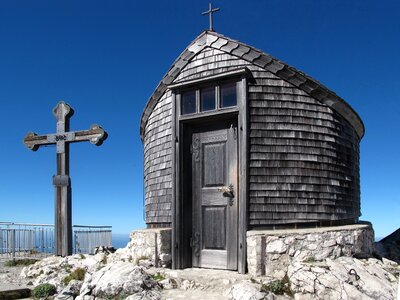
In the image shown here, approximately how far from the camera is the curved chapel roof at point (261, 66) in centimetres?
768

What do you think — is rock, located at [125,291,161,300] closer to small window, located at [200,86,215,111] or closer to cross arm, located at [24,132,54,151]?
small window, located at [200,86,215,111]

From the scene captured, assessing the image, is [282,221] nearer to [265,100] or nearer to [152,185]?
[265,100]

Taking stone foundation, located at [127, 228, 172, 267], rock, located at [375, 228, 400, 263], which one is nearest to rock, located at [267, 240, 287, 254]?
stone foundation, located at [127, 228, 172, 267]

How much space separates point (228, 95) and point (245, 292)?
11.6 feet

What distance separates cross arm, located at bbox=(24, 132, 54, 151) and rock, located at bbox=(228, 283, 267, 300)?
7212 mm

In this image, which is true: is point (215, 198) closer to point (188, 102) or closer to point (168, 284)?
point (168, 284)

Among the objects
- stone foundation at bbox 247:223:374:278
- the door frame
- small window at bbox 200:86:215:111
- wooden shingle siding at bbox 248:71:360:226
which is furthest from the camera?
small window at bbox 200:86:215:111

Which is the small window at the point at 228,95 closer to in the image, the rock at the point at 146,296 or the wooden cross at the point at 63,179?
the rock at the point at 146,296

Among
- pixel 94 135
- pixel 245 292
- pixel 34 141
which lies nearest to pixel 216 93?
pixel 245 292

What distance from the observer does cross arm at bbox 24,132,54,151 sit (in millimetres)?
11297

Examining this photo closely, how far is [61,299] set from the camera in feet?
23.5

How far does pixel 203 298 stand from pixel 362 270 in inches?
103

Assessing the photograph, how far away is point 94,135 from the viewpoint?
34.2ft

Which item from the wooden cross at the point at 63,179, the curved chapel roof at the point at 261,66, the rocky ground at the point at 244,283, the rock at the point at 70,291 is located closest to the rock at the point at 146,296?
the rocky ground at the point at 244,283
